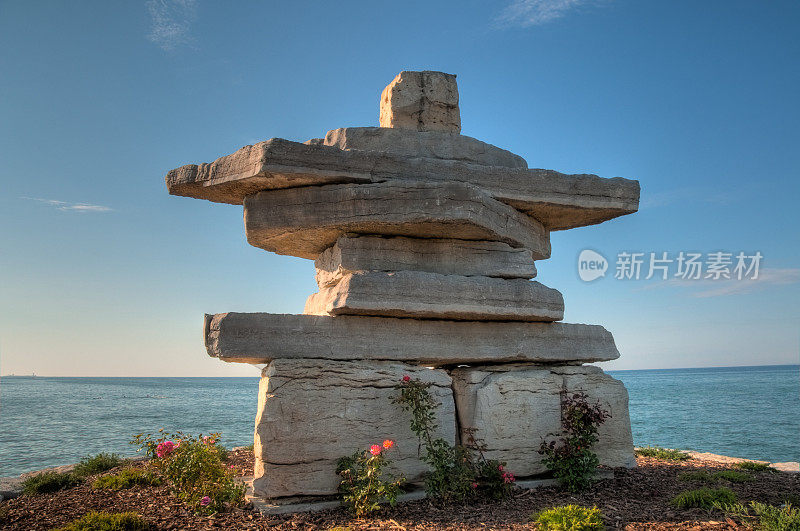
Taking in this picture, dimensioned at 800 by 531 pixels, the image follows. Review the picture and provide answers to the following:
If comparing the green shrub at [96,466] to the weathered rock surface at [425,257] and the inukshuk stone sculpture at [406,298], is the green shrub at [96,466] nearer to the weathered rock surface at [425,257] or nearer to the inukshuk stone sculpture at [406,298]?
the inukshuk stone sculpture at [406,298]

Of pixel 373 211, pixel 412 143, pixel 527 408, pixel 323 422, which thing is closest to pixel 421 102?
pixel 412 143

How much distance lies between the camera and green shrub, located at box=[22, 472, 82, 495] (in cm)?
746

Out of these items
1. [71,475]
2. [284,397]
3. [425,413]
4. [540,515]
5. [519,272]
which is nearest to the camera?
[540,515]

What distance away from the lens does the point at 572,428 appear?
659 centimetres

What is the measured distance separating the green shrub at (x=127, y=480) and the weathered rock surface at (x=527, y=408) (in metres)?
4.19

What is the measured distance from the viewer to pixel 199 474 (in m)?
6.05

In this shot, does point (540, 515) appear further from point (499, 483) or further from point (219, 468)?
point (219, 468)

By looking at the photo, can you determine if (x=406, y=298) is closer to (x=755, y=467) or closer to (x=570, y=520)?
(x=570, y=520)

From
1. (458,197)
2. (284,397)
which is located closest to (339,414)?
(284,397)

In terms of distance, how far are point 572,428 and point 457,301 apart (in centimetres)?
209

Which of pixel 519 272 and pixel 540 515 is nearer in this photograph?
pixel 540 515

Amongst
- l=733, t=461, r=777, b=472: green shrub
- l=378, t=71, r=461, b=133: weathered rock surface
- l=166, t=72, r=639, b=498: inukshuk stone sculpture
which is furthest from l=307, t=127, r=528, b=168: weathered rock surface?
l=733, t=461, r=777, b=472: green shrub

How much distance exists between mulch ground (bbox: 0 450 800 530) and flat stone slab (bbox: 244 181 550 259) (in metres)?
3.01

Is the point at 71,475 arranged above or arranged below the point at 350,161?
below
